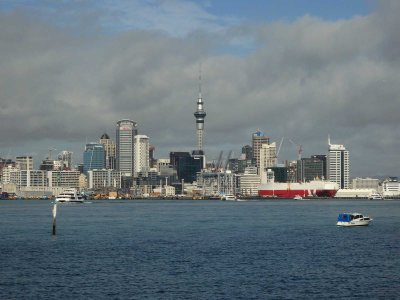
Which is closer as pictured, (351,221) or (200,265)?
(200,265)

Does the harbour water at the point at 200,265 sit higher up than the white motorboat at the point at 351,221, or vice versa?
the white motorboat at the point at 351,221

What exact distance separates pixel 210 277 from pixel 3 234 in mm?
55939

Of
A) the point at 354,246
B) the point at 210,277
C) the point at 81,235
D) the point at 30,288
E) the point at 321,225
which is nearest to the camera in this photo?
the point at 30,288

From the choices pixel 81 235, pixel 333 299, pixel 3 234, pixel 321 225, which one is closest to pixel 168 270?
pixel 333 299

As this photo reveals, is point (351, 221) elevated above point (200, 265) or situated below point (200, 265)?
above

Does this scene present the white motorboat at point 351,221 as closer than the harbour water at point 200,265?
No

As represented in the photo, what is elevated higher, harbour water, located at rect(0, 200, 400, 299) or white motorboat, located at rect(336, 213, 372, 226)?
white motorboat, located at rect(336, 213, 372, 226)

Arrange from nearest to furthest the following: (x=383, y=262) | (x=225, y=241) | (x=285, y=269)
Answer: (x=285, y=269)
(x=383, y=262)
(x=225, y=241)

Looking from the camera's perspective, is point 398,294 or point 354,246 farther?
point 354,246

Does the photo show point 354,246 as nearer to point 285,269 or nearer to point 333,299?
point 285,269

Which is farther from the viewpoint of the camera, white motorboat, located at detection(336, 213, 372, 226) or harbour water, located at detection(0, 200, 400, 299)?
white motorboat, located at detection(336, 213, 372, 226)

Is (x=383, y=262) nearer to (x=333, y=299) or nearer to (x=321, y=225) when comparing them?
(x=333, y=299)

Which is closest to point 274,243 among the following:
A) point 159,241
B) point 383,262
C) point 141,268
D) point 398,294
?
point 159,241

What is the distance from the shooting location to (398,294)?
57.4m
